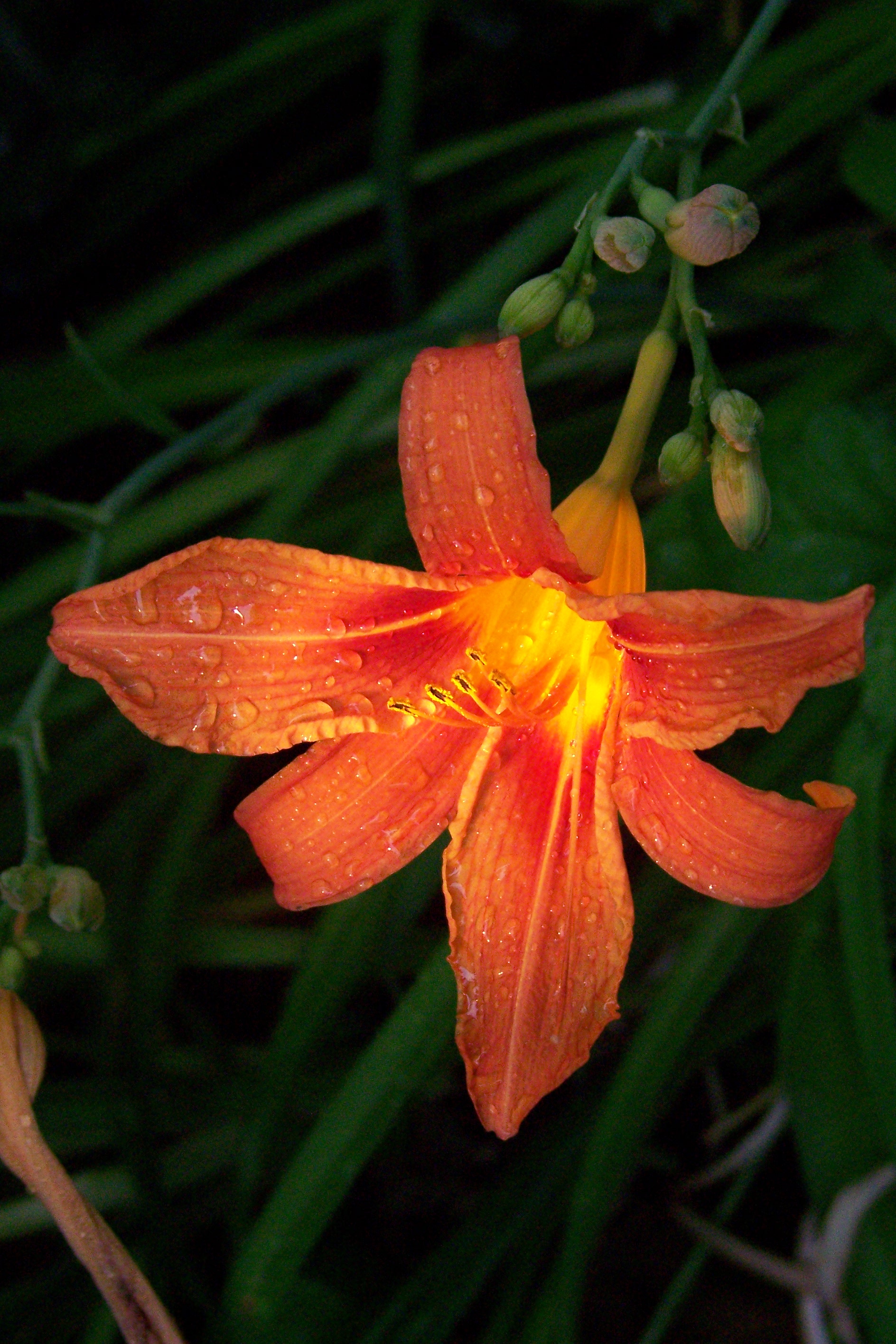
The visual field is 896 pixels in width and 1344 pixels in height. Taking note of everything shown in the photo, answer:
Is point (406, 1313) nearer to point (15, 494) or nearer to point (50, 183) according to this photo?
point (15, 494)

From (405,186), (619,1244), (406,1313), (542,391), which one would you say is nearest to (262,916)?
(406,1313)

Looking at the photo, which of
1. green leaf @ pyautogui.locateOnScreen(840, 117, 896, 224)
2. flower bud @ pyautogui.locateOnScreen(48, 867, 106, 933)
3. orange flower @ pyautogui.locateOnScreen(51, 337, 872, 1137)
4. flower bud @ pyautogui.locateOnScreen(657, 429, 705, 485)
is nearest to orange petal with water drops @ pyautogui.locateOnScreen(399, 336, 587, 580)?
orange flower @ pyautogui.locateOnScreen(51, 337, 872, 1137)

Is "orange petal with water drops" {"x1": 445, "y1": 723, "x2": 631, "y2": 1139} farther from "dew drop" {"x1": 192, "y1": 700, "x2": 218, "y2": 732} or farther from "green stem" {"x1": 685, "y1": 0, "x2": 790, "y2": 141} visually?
"green stem" {"x1": 685, "y1": 0, "x2": 790, "y2": 141}

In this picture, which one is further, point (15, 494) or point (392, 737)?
point (15, 494)

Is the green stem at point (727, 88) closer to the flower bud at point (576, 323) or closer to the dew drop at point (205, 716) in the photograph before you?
the flower bud at point (576, 323)

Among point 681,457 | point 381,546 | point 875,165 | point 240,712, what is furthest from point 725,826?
point 875,165

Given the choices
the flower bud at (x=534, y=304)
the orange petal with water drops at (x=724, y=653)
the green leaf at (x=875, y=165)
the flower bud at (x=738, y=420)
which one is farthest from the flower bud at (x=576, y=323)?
the green leaf at (x=875, y=165)
